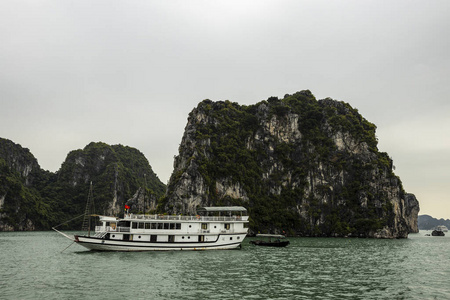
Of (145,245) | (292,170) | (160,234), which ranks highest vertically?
(292,170)

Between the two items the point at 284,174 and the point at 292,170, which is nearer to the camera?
the point at 284,174

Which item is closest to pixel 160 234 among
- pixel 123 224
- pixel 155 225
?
pixel 155 225

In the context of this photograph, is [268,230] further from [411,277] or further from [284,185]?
[411,277]

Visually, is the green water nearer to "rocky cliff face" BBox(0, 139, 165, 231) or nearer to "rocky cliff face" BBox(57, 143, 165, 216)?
"rocky cliff face" BBox(0, 139, 165, 231)

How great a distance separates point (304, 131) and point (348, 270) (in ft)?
299

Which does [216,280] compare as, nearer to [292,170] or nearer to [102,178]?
[292,170]

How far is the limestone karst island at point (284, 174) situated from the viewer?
92.8 meters

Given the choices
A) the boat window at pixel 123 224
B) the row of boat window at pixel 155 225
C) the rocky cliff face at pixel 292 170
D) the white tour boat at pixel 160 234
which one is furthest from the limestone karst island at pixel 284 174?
the boat window at pixel 123 224

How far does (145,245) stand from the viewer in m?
40.0

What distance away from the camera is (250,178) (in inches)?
4055

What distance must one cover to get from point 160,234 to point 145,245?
2360mm

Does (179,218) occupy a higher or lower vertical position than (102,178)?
lower

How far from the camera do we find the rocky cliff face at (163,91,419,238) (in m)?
92.7

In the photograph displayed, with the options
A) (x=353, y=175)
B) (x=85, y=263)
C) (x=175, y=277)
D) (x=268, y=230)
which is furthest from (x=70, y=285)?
(x=353, y=175)
